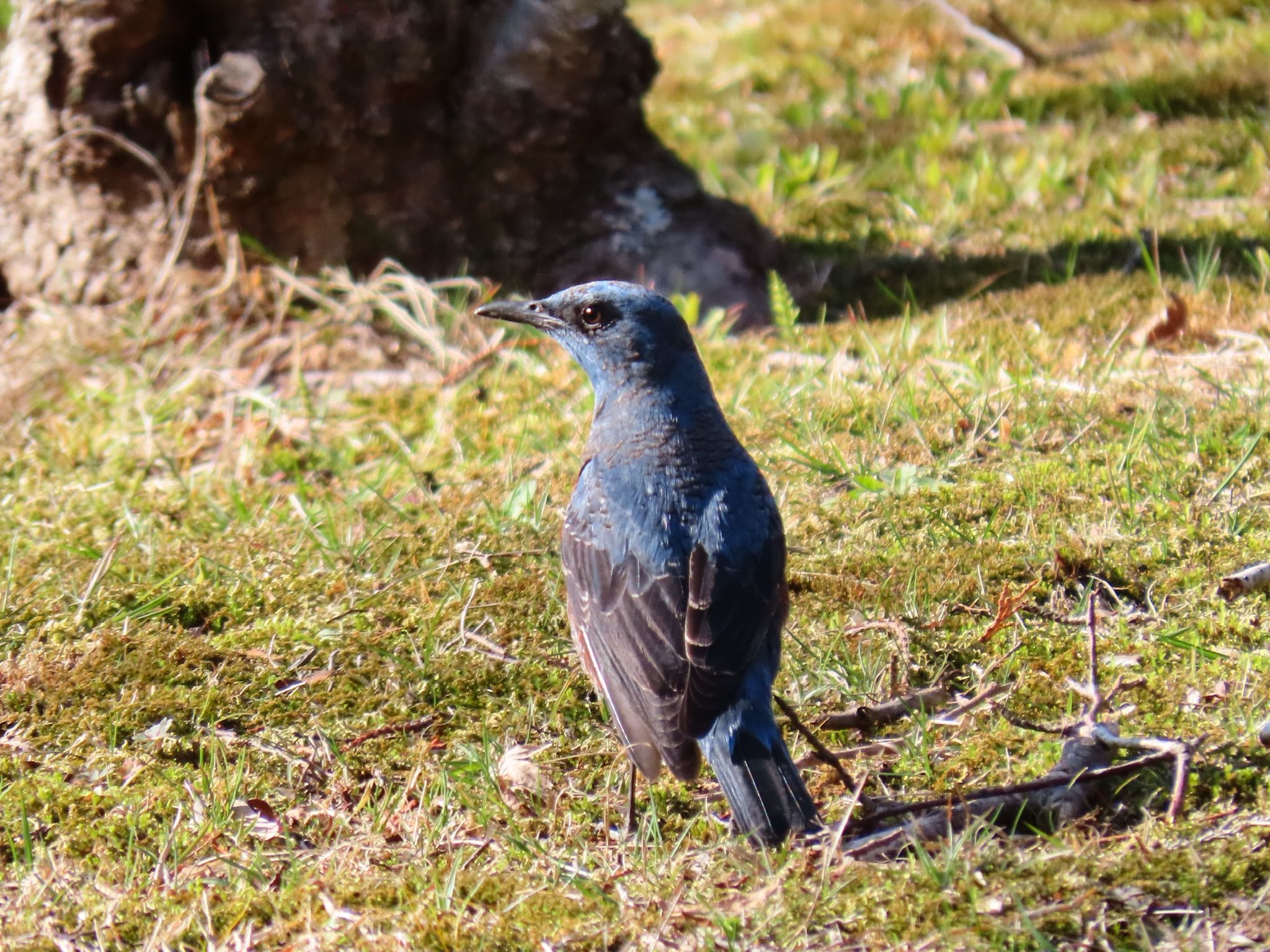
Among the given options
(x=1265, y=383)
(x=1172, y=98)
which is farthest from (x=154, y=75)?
(x=1172, y=98)

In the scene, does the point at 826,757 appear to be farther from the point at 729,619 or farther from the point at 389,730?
the point at 389,730

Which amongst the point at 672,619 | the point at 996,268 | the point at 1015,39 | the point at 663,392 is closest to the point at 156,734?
the point at 672,619

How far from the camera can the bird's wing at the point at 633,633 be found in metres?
3.59

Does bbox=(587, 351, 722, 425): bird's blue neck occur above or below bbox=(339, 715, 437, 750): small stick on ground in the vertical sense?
above

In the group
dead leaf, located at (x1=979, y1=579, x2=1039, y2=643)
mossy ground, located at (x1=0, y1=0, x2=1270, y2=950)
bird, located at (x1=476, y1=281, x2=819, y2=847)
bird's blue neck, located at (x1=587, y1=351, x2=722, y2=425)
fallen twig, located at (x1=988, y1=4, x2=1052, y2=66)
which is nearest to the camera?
mossy ground, located at (x1=0, y1=0, x2=1270, y2=950)

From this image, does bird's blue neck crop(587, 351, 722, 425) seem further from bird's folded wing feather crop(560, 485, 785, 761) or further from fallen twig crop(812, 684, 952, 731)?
fallen twig crop(812, 684, 952, 731)

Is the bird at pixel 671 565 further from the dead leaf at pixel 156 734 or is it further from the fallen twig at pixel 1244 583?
the fallen twig at pixel 1244 583

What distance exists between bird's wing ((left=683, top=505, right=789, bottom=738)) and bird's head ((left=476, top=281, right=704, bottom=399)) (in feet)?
2.33

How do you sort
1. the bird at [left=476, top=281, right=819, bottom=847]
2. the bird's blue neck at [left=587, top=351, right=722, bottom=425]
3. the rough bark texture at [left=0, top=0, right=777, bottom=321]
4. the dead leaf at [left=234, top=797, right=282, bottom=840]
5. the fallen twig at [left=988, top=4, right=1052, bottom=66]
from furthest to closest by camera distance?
the fallen twig at [left=988, top=4, right=1052, bottom=66] → the rough bark texture at [left=0, top=0, right=777, bottom=321] → the bird's blue neck at [left=587, top=351, right=722, bottom=425] → the dead leaf at [left=234, top=797, right=282, bottom=840] → the bird at [left=476, top=281, right=819, bottom=847]

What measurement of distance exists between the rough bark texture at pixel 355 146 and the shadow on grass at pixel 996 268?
0.44 m

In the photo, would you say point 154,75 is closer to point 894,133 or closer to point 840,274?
point 840,274

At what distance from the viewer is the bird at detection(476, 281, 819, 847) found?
11.7 ft

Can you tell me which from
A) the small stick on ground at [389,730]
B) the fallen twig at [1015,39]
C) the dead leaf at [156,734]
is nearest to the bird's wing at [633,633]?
the small stick on ground at [389,730]


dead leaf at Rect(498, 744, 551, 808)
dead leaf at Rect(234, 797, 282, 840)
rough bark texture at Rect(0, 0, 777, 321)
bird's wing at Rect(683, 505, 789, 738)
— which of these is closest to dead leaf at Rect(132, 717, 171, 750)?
dead leaf at Rect(234, 797, 282, 840)
